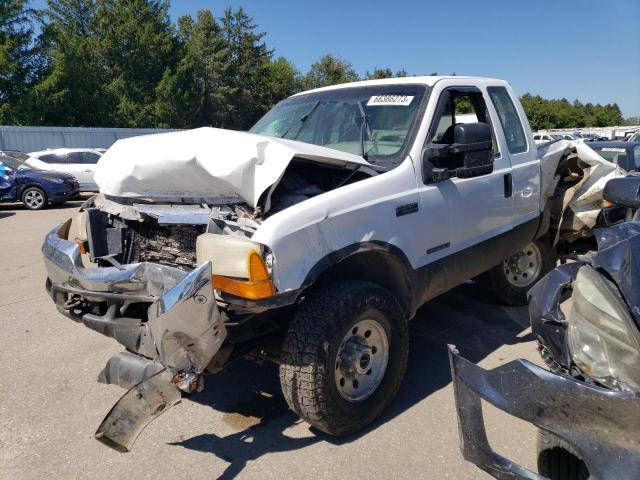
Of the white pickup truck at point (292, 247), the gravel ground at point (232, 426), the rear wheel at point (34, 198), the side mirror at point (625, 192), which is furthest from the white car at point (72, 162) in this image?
the side mirror at point (625, 192)

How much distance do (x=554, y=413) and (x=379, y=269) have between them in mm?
1736

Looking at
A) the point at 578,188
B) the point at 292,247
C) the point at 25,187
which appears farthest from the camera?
the point at 25,187

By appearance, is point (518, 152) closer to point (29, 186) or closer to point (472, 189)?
point (472, 189)

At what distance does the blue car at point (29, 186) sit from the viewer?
13641 millimetres

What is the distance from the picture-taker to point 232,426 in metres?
3.33

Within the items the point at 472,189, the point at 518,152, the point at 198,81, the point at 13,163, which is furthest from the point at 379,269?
the point at 198,81

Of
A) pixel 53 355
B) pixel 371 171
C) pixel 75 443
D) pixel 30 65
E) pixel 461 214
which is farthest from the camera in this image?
pixel 30 65

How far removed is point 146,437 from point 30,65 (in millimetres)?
36444

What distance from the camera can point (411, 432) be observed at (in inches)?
127

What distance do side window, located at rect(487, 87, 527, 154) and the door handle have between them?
0.91 ft

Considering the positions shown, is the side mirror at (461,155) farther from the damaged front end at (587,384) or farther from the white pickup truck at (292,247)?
the damaged front end at (587,384)

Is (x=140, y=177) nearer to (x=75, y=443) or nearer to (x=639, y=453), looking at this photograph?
(x=75, y=443)

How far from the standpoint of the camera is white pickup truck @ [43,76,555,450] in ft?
8.56

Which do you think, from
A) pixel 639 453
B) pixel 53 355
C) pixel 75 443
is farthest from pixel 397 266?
pixel 53 355
